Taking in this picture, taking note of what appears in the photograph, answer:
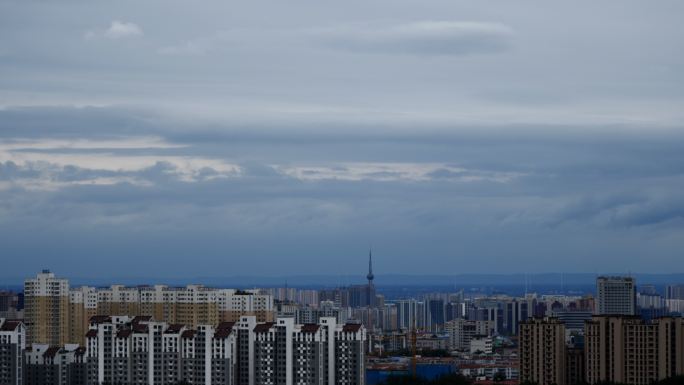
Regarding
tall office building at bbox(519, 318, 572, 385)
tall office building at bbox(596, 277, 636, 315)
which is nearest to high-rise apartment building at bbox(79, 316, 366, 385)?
tall office building at bbox(519, 318, 572, 385)

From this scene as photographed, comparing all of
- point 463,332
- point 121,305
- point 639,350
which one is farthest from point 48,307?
point 463,332

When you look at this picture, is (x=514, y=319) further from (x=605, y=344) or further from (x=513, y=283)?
(x=513, y=283)

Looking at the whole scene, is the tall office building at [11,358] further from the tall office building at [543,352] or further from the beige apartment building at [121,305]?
the tall office building at [543,352]

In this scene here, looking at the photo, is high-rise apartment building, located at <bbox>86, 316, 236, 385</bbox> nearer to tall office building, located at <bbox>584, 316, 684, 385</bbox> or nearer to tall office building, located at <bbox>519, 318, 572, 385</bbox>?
tall office building, located at <bbox>519, 318, 572, 385</bbox>

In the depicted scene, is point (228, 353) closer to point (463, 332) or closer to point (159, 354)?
point (159, 354)

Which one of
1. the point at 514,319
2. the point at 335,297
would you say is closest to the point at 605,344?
the point at 514,319

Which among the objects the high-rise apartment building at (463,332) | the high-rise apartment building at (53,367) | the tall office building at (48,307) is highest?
the tall office building at (48,307)

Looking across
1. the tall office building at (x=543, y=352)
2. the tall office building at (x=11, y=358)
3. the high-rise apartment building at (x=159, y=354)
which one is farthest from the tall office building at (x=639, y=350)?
the tall office building at (x=11, y=358)
